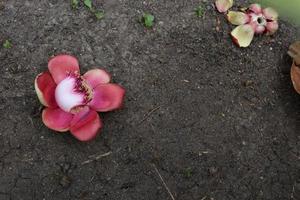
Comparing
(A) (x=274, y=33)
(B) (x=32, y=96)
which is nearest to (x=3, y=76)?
(B) (x=32, y=96)

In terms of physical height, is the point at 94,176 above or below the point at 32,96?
below

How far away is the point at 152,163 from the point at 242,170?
1.11 feet

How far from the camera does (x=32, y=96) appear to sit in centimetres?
208

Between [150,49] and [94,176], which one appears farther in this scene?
[150,49]

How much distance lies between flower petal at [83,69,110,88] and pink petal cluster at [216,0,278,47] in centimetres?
58

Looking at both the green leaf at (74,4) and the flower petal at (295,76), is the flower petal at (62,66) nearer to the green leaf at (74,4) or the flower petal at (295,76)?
the green leaf at (74,4)

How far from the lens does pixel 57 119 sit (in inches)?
77.6

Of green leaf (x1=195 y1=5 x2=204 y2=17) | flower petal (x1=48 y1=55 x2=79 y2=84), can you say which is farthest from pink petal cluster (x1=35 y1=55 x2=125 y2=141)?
green leaf (x1=195 y1=5 x2=204 y2=17)

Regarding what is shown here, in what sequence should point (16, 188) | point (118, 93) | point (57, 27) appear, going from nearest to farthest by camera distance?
point (16, 188)
point (118, 93)
point (57, 27)

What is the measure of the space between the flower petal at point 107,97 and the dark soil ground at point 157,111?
58 mm

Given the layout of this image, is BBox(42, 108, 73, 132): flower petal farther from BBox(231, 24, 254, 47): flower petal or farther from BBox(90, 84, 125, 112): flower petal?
BBox(231, 24, 254, 47): flower petal

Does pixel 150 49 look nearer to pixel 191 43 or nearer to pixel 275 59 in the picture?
pixel 191 43

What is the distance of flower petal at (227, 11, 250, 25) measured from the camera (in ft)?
7.66

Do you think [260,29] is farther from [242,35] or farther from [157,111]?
[157,111]
